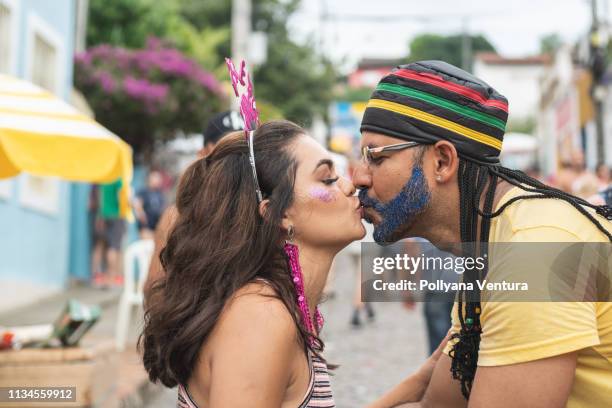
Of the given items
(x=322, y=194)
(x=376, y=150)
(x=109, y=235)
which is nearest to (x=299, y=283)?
(x=322, y=194)

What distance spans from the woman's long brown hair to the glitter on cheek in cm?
7

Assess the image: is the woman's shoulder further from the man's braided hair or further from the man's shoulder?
the man's shoulder

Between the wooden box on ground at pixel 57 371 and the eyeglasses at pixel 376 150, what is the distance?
319 centimetres

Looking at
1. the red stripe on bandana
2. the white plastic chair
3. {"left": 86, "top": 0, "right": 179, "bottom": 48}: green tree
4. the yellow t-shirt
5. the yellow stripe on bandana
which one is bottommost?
the white plastic chair

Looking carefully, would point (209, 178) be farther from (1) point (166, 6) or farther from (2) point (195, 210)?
(1) point (166, 6)

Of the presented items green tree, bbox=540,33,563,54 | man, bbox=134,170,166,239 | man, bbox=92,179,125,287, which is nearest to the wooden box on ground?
man, bbox=134,170,166,239

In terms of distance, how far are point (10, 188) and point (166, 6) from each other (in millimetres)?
12641

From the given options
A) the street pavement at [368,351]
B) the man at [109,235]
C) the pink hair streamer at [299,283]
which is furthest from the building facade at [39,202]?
the pink hair streamer at [299,283]

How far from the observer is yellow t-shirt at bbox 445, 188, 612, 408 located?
6.52 ft

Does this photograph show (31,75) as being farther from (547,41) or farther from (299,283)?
(547,41)

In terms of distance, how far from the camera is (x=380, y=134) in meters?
2.52

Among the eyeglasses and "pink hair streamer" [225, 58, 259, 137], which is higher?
"pink hair streamer" [225, 58, 259, 137]

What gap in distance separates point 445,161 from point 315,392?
0.75 metres

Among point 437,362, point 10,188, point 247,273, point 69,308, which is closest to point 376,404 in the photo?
point 437,362
